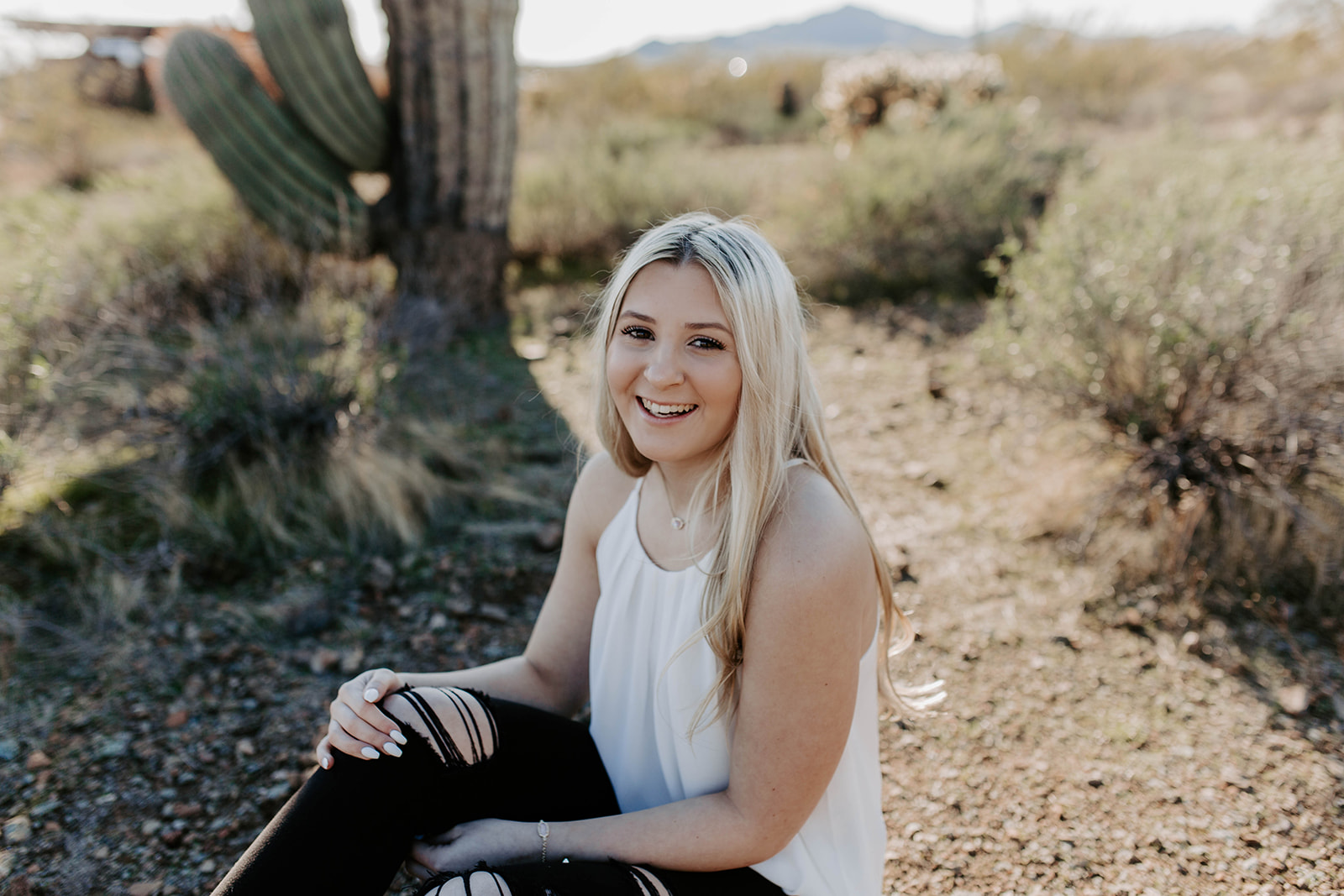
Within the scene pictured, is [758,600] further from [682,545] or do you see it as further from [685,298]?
[685,298]

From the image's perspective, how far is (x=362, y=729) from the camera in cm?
142

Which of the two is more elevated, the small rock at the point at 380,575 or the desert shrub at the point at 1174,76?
the desert shrub at the point at 1174,76

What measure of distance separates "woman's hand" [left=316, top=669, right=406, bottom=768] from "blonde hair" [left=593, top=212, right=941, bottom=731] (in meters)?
0.54

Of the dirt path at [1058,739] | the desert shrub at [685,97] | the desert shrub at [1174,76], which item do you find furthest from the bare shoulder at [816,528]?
the desert shrub at [685,97]

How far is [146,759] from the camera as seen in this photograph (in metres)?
2.11

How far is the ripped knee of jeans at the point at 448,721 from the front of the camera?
145 cm

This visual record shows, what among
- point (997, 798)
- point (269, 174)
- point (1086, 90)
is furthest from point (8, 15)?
point (1086, 90)

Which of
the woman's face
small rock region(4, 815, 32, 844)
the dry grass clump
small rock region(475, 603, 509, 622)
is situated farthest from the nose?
the dry grass clump

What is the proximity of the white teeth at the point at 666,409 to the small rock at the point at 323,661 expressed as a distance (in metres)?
1.66

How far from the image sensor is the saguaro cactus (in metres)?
4.68

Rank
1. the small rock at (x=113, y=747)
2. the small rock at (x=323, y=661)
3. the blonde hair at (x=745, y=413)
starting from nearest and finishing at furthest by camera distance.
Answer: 1. the blonde hair at (x=745, y=413)
2. the small rock at (x=113, y=747)
3. the small rock at (x=323, y=661)

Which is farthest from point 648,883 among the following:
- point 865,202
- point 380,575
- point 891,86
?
point 891,86

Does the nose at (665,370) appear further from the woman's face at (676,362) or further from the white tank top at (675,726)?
the white tank top at (675,726)

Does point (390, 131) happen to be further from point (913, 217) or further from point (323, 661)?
point (323, 661)
